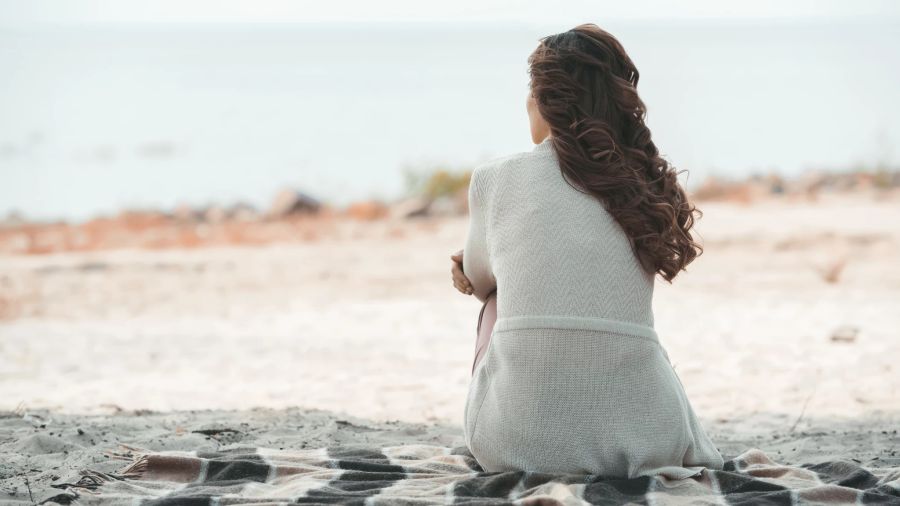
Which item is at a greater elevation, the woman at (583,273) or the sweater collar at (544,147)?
the sweater collar at (544,147)

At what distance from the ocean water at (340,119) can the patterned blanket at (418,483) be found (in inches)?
463

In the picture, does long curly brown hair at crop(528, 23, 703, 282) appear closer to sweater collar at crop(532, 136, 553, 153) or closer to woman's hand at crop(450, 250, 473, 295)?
sweater collar at crop(532, 136, 553, 153)

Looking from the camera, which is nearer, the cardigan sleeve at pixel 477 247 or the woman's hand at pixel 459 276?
the cardigan sleeve at pixel 477 247

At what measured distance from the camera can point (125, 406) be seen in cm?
521

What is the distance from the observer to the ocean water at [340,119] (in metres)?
19.0

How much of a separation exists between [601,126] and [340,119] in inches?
1068

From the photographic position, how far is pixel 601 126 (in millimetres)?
2895

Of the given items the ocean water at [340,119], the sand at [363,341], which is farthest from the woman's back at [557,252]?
the ocean water at [340,119]

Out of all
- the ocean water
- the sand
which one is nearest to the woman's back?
the sand

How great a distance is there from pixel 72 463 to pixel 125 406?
179 cm

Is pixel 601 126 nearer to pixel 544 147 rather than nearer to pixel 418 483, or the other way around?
pixel 544 147

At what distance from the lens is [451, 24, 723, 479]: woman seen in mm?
2887

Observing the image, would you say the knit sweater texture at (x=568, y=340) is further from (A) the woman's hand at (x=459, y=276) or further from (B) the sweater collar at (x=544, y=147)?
(A) the woman's hand at (x=459, y=276)

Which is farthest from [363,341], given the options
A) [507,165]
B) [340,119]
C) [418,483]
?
[340,119]
